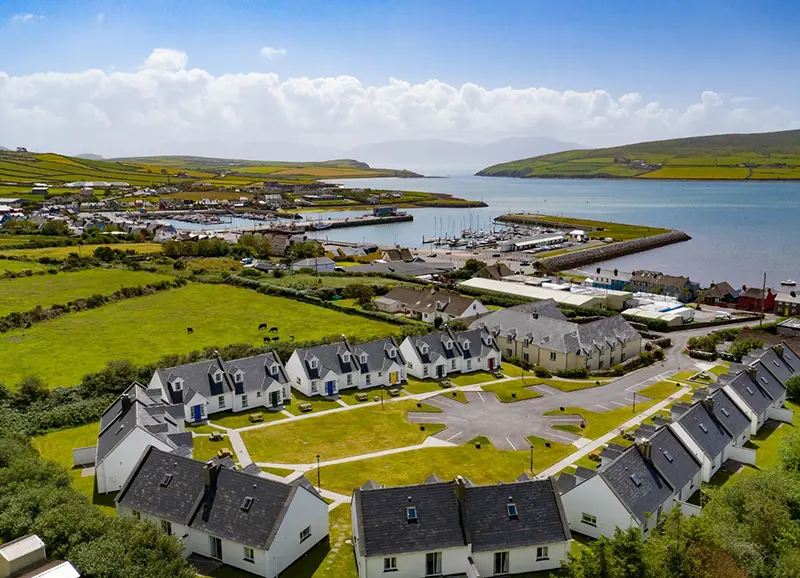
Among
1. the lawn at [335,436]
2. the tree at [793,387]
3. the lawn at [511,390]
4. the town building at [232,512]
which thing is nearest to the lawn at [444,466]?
the lawn at [335,436]

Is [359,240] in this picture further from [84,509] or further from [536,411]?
[84,509]

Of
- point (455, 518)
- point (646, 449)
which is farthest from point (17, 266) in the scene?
point (646, 449)

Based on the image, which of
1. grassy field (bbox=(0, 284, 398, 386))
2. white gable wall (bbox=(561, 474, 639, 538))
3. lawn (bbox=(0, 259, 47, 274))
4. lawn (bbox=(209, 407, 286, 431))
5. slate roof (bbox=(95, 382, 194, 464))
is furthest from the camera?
lawn (bbox=(0, 259, 47, 274))

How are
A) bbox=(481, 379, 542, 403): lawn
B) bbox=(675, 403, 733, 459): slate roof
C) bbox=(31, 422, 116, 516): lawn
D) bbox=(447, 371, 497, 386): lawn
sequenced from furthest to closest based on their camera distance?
bbox=(447, 371, 497, 386): lawn < bbox=(481, 379, 542, 403): lawn < bbox=(675, 403, 733, 459): slate roof < bbox=(31, 422, 116, 516): lawn

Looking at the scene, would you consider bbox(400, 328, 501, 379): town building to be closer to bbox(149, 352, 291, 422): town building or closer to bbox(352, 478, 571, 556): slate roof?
A: bbox(149, 352, 291, 422): town building

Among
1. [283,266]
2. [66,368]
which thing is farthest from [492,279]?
[66,368]

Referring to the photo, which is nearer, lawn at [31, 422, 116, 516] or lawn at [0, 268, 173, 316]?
lawn at [31, 422, 116, 516]

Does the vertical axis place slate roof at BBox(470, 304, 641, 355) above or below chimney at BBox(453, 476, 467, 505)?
below

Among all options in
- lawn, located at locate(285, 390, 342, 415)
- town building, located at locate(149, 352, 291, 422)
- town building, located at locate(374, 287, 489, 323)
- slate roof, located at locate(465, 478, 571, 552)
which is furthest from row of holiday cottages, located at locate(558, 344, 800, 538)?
town building, located at locate(374, 287, 489, 323)
